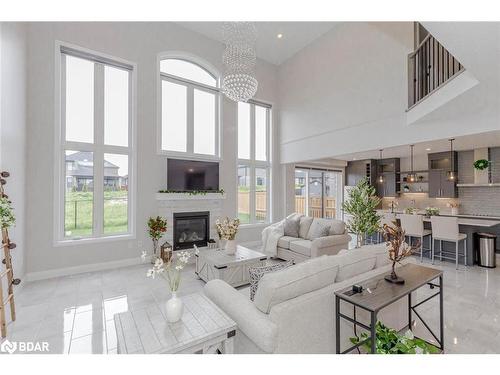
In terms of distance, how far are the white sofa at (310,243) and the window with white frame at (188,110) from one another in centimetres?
298

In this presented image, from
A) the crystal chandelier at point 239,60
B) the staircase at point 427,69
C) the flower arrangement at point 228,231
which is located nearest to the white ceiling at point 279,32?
the crystal chandelier at point 239,60

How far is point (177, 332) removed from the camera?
163cm

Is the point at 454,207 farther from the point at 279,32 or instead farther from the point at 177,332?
the point at 177,332

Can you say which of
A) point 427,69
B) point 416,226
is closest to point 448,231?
point 416,226

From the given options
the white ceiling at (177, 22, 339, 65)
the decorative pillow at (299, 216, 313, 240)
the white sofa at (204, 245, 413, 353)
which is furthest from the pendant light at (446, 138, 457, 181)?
the white sofa at (204, 245, 413, 353)

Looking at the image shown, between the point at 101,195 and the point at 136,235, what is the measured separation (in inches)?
43.5

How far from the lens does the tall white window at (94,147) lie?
15.4ft

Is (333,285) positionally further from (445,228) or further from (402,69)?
(402,69)

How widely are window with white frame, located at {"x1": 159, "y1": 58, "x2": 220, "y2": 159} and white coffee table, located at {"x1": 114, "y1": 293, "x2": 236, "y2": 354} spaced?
14.6 ft

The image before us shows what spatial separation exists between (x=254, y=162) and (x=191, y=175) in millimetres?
2202

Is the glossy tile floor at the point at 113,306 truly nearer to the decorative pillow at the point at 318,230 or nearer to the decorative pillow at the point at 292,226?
the decorative pillow at the point at 318,230
